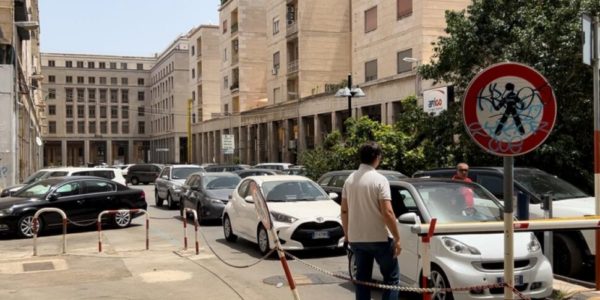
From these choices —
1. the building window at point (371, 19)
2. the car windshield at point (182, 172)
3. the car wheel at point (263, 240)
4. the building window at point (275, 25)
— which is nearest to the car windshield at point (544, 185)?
the car wheel at point (263, 240)

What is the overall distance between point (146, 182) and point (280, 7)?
19.4 m

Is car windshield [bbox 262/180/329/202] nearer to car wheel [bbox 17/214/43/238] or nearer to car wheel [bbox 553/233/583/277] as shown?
car wheel [bbox 553/233/583/277]

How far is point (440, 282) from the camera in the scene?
726 centimetres

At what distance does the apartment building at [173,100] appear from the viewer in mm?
99062

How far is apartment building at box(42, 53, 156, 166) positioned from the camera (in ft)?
398

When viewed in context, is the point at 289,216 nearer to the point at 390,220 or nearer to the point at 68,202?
the point at 390,220

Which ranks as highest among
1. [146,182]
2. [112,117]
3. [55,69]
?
[55,69]

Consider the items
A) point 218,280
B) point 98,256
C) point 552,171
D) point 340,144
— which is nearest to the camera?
point 218,280

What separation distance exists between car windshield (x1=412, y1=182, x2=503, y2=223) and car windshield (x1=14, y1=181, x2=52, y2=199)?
1127 centimetres

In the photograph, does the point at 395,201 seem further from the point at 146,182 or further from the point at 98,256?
the point at 146,182

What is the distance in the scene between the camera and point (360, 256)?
6094 mm

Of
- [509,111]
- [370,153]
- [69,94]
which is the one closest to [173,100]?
[69,94]

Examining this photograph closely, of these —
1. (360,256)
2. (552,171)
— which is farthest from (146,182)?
(360,256)

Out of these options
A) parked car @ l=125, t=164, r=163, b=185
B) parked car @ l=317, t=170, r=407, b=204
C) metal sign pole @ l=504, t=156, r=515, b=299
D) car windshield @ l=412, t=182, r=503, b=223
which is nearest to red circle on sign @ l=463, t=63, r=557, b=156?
metal sign pole @ l=504, t=156, r=515, b=299
